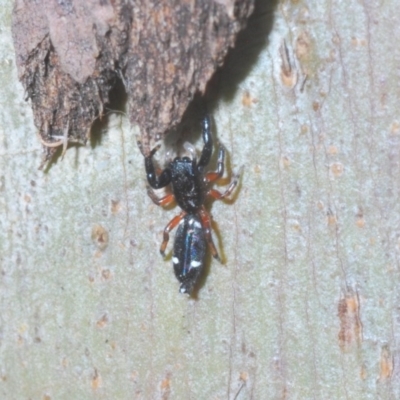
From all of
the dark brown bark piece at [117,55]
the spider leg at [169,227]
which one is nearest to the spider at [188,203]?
the spider leg at [169,227]

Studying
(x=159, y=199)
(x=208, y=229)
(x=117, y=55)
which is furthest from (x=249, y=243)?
(x=117, y=55)

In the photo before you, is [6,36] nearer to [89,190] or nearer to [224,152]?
[89,190]

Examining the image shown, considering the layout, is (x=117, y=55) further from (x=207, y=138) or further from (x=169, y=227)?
(x=169, y=227)

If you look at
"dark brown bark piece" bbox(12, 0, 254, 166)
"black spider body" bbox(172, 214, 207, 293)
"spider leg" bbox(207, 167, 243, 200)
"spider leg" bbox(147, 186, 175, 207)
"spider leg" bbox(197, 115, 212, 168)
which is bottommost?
"black spider body" bbox(172, 214, 207, 293)

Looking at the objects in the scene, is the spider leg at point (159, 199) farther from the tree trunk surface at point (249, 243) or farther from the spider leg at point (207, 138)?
the spider leg at point (207, 138)

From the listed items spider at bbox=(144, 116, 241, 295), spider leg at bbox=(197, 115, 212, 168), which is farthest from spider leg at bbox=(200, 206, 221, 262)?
spider leg at bbox=(197, 115, 212, 168)

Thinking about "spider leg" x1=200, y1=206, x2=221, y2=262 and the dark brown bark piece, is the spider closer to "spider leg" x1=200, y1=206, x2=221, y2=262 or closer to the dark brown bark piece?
"spider leg" x1=200, y1=206, x2=221, y2=262

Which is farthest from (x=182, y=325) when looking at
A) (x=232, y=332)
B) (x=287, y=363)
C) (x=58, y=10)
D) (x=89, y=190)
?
(x=58, y=10)
